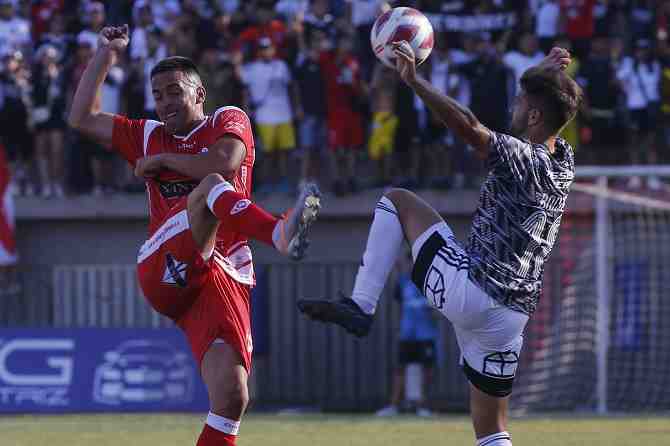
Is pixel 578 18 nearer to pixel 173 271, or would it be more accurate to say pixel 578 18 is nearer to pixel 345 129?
pixel 345 129

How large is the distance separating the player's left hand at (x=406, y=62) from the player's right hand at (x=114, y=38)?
6.02ft

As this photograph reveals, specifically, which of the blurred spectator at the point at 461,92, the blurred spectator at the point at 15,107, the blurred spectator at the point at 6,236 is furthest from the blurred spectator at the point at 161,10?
the blurred spectator at the point at 461,92

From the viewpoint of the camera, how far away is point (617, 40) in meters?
17.4

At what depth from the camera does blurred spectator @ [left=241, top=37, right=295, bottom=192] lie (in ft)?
57.3

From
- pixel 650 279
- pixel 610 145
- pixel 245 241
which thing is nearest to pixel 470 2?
pixel 610 145

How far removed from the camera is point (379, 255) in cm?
699

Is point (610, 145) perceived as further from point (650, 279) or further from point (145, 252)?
point (145, 252)

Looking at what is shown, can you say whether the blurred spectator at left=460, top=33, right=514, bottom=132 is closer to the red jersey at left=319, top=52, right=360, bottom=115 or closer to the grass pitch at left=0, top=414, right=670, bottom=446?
the red jersey at left=319, top=52, right=360, bottom=115

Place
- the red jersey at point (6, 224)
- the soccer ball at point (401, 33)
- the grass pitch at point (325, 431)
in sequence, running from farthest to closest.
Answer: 1. the red jersey at point (6, 224)
2. the grass pitch at point (325, 431)
3. the soccer ball at point (401, 33)

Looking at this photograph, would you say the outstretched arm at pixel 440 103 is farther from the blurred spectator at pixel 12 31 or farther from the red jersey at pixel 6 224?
the blurred spectator at pixel 12 31

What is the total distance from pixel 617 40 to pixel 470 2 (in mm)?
2203

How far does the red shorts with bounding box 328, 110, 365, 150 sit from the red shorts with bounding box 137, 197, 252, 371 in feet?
32.8

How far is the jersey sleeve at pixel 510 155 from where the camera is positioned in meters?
6.66

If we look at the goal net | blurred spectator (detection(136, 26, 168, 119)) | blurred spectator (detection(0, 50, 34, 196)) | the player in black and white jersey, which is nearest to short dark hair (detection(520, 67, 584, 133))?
the player in black and white jersey
